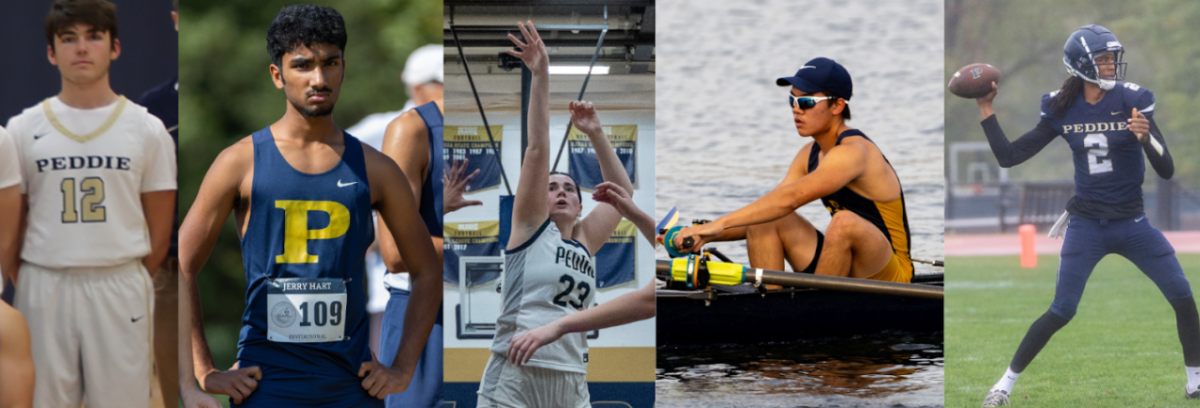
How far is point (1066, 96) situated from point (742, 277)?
1.79m

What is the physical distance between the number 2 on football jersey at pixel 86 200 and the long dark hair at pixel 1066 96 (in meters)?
4.16

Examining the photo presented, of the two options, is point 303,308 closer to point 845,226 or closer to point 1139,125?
point 845,226

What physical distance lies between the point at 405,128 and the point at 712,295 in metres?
1.49

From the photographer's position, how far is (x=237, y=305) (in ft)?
13.7

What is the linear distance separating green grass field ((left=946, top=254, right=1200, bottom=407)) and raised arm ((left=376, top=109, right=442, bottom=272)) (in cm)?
317

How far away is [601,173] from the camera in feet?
13.9

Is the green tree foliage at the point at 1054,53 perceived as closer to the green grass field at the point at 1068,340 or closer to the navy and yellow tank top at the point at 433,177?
the green grass field at the point at 1068,340

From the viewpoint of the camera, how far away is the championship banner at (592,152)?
13.8 ft

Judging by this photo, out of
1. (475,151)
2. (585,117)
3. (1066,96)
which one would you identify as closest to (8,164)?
(475,151)

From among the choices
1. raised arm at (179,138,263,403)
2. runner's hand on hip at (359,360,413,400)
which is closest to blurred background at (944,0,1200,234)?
runner's hand on hip at (359,360,413,400)

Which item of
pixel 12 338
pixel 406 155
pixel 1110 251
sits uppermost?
pixel 406 155

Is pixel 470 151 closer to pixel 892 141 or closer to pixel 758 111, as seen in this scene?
pixel 758 111

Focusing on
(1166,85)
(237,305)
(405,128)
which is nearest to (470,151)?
(405,128)

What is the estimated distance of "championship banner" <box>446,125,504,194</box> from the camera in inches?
164
